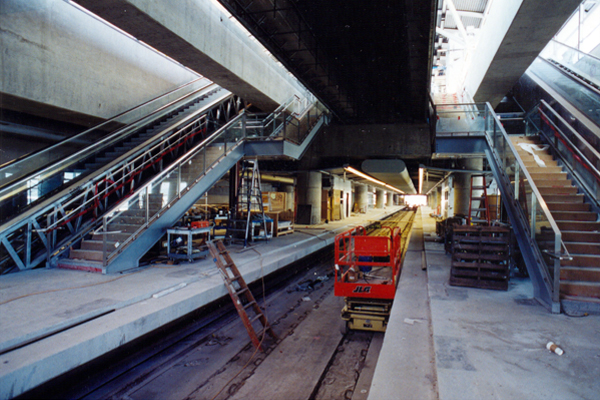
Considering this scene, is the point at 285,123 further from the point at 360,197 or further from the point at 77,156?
the point at 360,197

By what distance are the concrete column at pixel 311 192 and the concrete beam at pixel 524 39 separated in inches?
409

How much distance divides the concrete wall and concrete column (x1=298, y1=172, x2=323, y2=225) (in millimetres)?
10443

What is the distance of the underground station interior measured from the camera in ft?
15.1

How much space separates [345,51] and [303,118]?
16.2 feet

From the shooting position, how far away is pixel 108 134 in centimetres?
1094

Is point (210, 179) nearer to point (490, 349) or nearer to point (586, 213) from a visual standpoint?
point (490, 349)

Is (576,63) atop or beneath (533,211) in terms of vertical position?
atop

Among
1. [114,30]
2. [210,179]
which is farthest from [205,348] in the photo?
[114,30]

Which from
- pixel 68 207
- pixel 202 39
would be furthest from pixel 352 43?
pixel 68 207

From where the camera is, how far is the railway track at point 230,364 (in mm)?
4844

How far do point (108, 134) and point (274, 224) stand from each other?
7142 millimetres

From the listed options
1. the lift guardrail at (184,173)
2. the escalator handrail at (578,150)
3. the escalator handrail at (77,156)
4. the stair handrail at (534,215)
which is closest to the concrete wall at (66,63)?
the escalator handrail at (77,156)

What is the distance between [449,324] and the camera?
4.93 meters

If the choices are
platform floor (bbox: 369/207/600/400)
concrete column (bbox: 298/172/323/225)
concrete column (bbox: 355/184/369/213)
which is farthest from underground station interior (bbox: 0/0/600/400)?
concrete column (bbox: 355/184/369/213)
